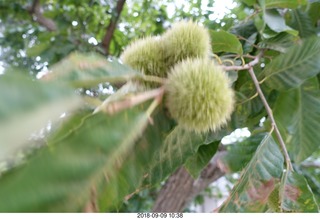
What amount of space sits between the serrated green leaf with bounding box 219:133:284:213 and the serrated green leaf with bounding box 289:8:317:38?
466mm

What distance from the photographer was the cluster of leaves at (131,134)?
320mm

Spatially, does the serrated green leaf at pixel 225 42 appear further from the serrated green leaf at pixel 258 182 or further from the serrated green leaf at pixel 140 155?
the serrated green leaf at pixel 140 155

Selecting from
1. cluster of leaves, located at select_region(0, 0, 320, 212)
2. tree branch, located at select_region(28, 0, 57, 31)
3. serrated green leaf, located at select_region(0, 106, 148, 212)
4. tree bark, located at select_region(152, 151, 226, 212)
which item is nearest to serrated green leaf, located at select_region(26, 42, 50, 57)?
tree branch, located at select_region(28, 0, 57, 31)

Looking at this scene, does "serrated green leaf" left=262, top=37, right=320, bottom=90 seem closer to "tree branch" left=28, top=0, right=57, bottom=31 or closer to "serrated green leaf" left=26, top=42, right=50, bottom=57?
"serrated green leaf" left=26, top=42, right=50, bottom=57

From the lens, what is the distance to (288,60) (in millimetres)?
892

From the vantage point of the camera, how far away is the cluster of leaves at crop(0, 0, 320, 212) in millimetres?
320

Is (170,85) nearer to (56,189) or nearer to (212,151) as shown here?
(56,189)

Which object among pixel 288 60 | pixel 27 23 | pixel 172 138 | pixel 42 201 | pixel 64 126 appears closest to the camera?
pixel 42 201

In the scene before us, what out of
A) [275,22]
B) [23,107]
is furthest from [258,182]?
[23,107]

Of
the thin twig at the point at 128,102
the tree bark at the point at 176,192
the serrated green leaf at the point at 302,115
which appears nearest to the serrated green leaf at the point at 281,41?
the serrated green leaf at the point at 302,115

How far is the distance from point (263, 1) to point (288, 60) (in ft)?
0.57

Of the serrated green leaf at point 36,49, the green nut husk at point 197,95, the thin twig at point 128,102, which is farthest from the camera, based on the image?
the serrated green leaf at point 36,49

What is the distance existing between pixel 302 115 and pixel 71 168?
0.86 meters

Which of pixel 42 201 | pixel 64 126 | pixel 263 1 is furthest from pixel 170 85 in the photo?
pixel 263 1
